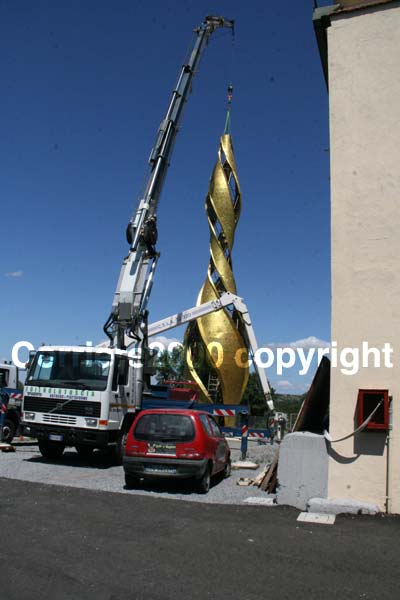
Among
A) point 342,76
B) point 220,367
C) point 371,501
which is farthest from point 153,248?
point 220,367

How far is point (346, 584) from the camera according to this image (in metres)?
5.20

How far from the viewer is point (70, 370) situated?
14.0 metres

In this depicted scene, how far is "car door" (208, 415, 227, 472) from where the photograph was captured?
11.8 meters

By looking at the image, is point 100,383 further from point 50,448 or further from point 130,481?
point 130,481

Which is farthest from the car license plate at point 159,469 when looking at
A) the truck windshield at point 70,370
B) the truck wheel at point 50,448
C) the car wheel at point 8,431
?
the car wheel at point 8,431

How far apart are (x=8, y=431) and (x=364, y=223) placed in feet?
43.2

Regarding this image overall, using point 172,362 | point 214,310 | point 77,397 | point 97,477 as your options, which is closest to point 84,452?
point 77,397

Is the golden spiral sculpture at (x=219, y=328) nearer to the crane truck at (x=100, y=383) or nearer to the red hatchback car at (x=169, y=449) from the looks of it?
the crane truck at (x=100, y=383)

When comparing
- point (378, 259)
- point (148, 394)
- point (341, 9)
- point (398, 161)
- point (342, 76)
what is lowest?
point (148, 394)

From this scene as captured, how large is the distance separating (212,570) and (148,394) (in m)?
11.7

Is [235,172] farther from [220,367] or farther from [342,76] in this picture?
[342,76]

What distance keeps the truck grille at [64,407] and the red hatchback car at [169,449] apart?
2.68m

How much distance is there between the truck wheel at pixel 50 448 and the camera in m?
14.8

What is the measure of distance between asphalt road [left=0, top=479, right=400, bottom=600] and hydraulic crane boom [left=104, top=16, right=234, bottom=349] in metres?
9.35
